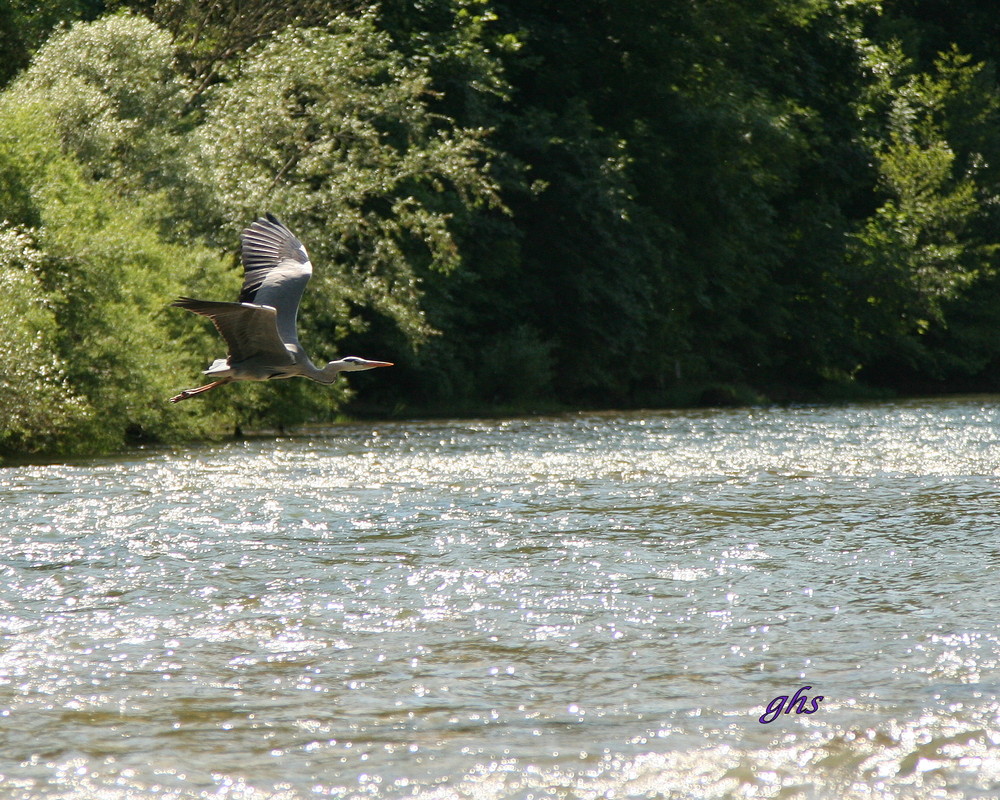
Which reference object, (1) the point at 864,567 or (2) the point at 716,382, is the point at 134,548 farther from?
(2) the point at 716,382

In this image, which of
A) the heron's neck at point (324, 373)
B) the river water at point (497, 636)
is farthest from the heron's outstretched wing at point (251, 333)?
the river water at point (497, 636)

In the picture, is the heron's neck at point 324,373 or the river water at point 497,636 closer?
the river water at point 497,636

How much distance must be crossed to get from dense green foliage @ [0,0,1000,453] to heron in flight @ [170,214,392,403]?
4.98m

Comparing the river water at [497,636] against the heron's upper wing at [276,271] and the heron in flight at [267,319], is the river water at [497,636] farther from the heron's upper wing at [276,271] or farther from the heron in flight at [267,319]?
the heron's upper wing at [276,271]

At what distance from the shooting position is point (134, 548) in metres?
12.1

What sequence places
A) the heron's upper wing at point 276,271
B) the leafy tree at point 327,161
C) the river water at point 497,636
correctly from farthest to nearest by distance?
1. the leafy tree at point 327,161
2. the heron's upper wing at point 276,271
3. the river water at point 497,636

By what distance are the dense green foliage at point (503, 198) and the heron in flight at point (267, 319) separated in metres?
4.98

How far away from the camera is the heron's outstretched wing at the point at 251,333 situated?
11820 millimetres

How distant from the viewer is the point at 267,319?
12195 mm

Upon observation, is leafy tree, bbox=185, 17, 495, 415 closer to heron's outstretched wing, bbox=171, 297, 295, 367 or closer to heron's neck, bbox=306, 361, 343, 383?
heron's neck, bbox=306, 361, 343, 383
